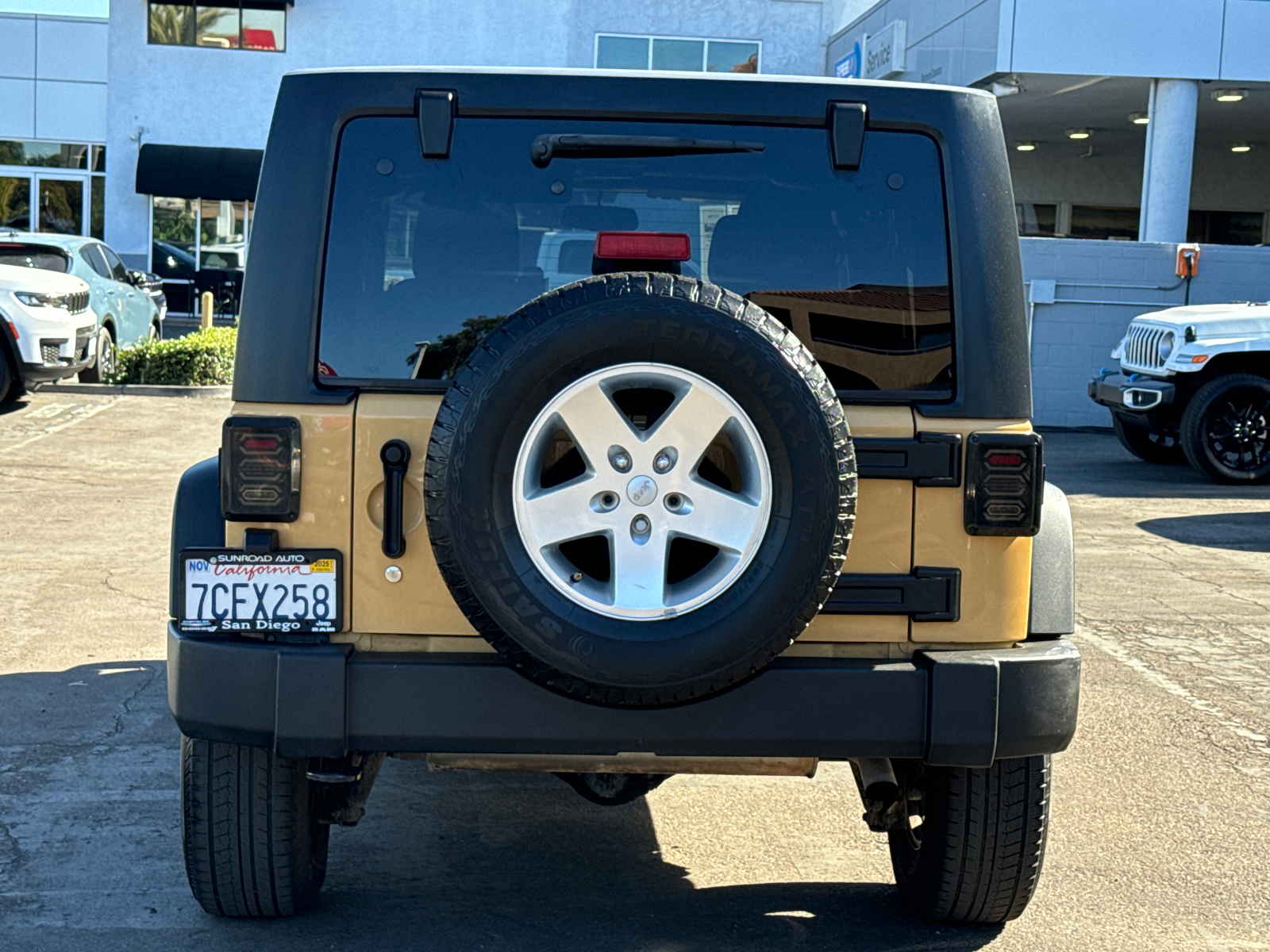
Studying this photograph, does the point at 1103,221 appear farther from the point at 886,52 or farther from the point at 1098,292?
the point at 1098,292

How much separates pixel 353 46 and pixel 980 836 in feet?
98.5

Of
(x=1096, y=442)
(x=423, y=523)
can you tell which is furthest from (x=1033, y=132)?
(x=423, y=523)

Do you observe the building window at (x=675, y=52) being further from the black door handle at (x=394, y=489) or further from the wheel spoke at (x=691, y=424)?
the wheel spoke at (x=691, y=424)

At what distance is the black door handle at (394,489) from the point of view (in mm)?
3172

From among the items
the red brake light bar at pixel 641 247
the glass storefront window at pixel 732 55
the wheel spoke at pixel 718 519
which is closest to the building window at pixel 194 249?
the glass storefront window at pixel 732 55

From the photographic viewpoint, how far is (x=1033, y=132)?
84.3 ft

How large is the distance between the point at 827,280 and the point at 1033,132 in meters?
23.9

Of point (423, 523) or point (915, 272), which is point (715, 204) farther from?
point (423, 523)

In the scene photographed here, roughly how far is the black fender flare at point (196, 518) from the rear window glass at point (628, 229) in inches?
17.3

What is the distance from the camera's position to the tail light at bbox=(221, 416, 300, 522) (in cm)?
320

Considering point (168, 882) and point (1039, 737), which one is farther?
point (168, 882)

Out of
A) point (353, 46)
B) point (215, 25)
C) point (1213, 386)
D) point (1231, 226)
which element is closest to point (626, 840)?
point (1213, 386)

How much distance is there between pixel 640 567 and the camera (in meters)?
2.94

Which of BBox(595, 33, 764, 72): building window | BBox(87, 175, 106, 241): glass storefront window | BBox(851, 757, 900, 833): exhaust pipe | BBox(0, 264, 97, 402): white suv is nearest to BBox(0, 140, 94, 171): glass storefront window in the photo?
BBox(87, 175, 106, 241): glass storefront window
